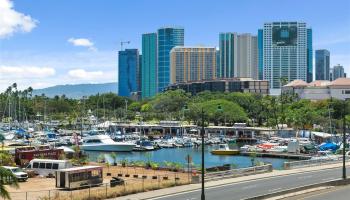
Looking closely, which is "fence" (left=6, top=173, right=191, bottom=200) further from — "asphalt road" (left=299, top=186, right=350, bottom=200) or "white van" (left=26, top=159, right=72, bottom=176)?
"asphalt road" (left=299, top=186, right=350, bottom=200)

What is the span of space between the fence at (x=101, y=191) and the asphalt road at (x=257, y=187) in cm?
370

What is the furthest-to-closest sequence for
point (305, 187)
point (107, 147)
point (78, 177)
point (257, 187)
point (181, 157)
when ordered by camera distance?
point (107, 147), point (181, 157), point (78, 177), point (257, 187), point (305, 187)

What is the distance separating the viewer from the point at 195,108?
197 m

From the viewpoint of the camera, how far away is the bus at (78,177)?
51.3 meters

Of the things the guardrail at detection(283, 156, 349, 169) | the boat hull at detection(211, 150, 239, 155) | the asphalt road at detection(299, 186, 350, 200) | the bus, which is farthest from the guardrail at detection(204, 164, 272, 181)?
the boat hull at detection(211, 150, 239, 155)

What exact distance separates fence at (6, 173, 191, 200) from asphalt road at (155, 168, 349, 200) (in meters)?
3.70

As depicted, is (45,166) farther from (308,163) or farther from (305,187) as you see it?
(308,163)

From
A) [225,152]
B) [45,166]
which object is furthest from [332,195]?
[225,152]

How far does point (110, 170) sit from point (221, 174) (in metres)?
16.0

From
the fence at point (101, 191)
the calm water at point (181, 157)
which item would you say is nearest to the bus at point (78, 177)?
the fence at point (101, 191)

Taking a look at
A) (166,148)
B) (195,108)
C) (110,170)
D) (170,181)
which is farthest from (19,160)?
(195,108)

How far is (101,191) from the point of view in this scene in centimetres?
4734

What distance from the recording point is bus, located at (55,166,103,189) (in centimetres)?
5128

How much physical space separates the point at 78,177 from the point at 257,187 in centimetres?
1571
